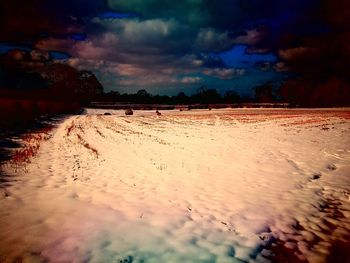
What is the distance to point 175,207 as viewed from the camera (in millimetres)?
6801

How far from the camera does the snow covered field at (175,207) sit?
4918mm

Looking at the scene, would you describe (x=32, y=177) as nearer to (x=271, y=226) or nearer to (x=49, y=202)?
(x=49, y=202)

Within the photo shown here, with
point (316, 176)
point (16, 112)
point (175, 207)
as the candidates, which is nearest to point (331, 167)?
point (316, 176)

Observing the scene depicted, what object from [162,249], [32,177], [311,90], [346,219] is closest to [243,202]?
[346,219]

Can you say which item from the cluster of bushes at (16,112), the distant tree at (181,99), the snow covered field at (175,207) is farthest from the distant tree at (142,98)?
the snow covered field at (175,207)

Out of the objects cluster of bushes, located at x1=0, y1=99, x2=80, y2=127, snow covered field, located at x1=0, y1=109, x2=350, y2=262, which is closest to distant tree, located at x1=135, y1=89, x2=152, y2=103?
cluster of bushes, located at x1=0, y1=99, x2=80, y2=127

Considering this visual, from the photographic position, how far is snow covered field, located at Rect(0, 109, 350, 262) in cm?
492

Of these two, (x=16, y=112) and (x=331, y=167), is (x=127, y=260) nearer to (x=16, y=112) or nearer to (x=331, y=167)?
(x=331, y=167)

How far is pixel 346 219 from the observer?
621 cm

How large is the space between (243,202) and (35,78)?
144005 mm

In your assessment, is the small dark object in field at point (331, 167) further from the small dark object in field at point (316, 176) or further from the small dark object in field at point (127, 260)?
the small dark object in field at point (127, 260)

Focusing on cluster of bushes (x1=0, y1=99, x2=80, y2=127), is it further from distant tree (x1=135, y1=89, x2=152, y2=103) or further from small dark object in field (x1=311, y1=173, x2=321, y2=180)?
distant tree (x1=135, y1=89, x2=152, y2=103)

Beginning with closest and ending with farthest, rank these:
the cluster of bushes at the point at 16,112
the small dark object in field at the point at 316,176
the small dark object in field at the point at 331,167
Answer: the small dark object in field at the point at 316,176 → the small dark object in field at the point at 331,167 → the cluster of bushes at the point at 16,112

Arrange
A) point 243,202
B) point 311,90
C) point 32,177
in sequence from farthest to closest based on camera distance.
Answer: point 311,90 → point 32,177 → point 243,202
